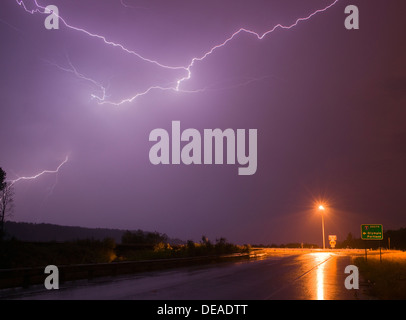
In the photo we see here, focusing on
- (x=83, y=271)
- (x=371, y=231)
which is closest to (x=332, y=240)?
(x=371, y=231)

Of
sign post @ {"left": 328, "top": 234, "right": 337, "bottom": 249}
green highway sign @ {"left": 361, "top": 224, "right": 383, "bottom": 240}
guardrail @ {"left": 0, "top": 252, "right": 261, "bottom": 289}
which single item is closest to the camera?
guardrail @ {"left": 0, "top": 252, "right": 261, "bottom": 289}

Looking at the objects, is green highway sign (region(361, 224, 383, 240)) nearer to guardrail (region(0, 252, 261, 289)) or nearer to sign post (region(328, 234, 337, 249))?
guardrail (region(0, 252, 261, 289))

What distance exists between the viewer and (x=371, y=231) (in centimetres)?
2855

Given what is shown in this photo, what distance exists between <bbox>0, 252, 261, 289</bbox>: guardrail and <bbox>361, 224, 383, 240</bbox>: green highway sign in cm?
1212

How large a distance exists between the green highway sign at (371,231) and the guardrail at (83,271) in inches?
477

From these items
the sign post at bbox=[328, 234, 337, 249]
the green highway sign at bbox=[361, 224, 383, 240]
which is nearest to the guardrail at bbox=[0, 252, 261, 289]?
the green highway sign at bbox=[361, 224, 383, 240]

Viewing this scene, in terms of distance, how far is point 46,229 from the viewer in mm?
90438

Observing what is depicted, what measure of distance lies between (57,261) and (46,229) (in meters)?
68.7

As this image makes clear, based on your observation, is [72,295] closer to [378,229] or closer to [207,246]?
[378,229]

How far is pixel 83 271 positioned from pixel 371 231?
60.7 feet

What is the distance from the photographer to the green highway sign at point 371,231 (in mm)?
28188

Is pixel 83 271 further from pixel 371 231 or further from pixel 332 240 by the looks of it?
pixel 332 240

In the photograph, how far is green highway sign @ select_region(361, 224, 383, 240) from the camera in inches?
1110
